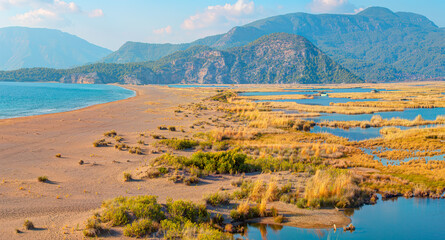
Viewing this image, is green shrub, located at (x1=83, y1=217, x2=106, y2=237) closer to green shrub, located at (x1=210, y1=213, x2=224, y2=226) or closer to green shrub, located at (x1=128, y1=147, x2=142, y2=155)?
green shrub, located at (x1=210, y1=213, x2=224, y2=226)

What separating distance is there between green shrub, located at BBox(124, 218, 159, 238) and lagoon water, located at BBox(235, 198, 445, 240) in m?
3.61

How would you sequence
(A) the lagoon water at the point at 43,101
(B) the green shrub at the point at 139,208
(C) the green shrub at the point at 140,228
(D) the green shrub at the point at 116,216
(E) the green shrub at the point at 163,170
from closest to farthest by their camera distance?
(C) the green shrub at the point at 140,228 → (D) the green shrub at the point at 116,216 → (B) the green shrub at the point at 139,208 → (E) the green shrub at the point at 163,170 → (A) the lagoon water at the point at 43,101

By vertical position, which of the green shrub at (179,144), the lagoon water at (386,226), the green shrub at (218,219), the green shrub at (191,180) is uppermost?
the green shrub at (179,144)

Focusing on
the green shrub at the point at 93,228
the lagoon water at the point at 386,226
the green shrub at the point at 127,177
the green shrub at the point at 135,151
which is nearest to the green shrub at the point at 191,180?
the green shrub at the point at 127,177

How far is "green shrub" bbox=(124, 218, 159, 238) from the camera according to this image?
11.3 m

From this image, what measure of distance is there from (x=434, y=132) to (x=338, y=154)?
1667 cm

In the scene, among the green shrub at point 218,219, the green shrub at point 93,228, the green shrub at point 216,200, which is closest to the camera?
the green shrub at point 93,228

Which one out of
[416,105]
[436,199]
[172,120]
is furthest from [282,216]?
[416,105]

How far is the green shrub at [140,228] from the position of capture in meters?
11.3

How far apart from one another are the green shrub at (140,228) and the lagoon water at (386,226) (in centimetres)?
361

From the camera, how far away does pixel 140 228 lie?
1140 cm

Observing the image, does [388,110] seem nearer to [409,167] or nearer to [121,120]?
[409,167]

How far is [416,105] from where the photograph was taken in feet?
232

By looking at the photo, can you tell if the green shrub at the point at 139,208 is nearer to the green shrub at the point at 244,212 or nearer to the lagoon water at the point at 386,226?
the green shrub at the point at 244,212
